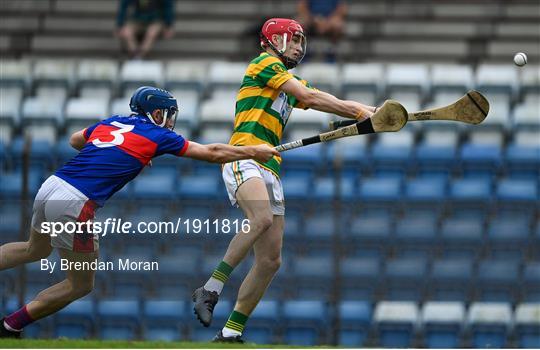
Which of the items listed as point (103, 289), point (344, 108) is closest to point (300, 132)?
point (103, 289)

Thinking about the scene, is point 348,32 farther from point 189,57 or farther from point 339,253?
point 339,253

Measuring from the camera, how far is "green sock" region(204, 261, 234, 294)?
10164 mm

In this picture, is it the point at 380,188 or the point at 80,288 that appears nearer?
the point at 80,288

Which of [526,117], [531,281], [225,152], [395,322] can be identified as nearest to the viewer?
[225,152]

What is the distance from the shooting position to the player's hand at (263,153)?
9.89 metres

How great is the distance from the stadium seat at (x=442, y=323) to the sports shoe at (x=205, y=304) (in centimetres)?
327

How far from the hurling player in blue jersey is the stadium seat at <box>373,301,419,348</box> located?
3348mm

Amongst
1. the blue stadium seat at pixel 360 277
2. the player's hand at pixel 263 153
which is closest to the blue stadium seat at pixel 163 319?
the blue stadium seat at pixel 360 277

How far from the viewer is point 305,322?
12.7m

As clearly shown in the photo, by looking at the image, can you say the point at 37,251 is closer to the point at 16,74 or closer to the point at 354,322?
the point at 354,322

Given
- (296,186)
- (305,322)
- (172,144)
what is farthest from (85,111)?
(172,144)

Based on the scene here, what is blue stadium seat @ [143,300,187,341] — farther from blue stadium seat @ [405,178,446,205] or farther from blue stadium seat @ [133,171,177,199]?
blue stadium seat @ [405,178,446,205]

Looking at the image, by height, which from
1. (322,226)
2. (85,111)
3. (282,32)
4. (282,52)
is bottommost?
(322,226)

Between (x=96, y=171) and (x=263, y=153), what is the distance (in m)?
1.19
